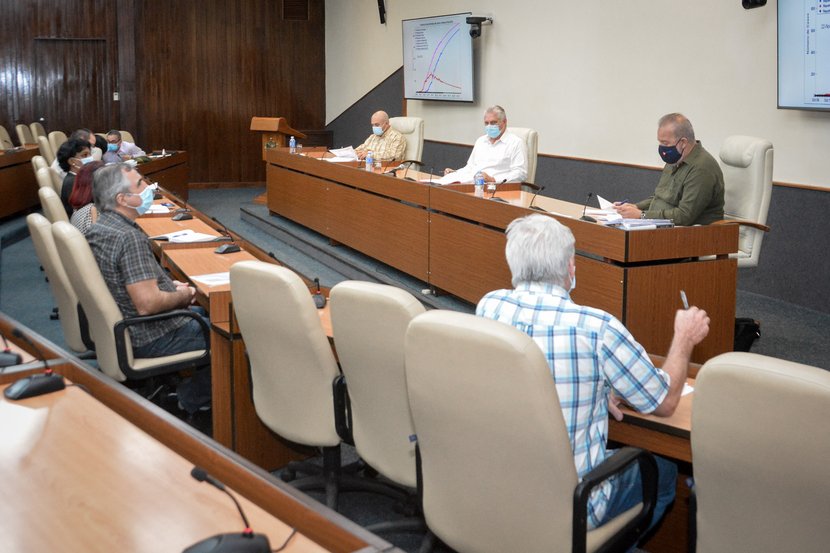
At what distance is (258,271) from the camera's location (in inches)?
108

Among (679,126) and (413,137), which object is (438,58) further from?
(679,126)

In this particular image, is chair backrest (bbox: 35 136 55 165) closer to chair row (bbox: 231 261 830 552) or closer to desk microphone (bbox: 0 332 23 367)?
chair row (bbox: 231 261 830 552)

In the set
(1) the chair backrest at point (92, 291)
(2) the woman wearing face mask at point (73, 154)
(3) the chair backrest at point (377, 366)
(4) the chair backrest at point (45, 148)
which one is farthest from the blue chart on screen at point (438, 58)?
(3) the chair backrest at point (377, 366)

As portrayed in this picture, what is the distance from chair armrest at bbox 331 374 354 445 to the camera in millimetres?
2801

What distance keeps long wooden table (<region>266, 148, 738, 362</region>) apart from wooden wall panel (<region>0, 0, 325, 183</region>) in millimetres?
4625

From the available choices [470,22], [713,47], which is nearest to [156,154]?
[470,22]

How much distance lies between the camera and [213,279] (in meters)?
3.67

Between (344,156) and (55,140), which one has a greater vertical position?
(55,140)

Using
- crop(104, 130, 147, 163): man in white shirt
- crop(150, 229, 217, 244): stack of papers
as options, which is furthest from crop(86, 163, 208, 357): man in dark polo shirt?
crop(104, 130, 147, 163): man in white shirt

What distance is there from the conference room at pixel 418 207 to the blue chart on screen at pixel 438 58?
0.15 ft

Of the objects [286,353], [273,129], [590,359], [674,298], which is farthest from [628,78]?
[590,359]

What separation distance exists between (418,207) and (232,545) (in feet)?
17.0

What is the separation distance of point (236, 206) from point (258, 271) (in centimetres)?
894

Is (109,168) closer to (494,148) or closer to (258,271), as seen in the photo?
(258,271)
